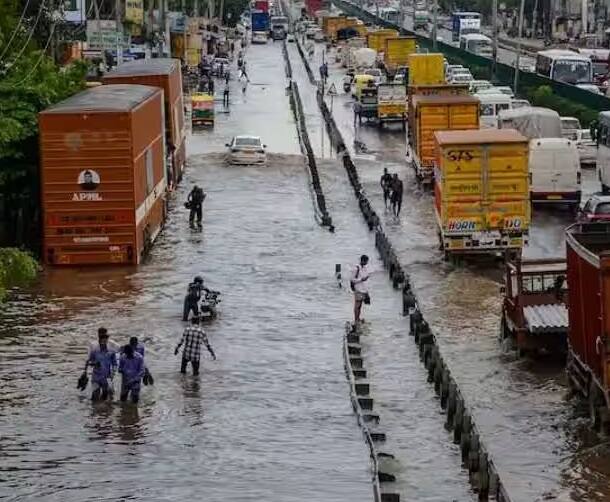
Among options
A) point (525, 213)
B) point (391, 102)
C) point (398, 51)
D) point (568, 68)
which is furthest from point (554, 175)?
point (398, 51)

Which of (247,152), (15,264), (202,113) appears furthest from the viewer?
(202,113)

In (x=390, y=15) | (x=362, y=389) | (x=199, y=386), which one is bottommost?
(x=390, y=15)

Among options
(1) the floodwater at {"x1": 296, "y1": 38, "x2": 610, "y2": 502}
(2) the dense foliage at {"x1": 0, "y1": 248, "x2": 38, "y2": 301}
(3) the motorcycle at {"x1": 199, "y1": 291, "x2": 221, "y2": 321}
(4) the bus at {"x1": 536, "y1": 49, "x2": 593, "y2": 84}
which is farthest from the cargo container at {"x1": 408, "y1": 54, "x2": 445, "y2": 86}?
(2) the dense foliage at {"x1": 0, "y1": 248, "x2": 38, "y2": 301}

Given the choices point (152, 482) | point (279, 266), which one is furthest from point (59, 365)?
point (279, 266)

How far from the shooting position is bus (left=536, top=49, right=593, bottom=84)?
79.7m

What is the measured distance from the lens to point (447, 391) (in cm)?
2147

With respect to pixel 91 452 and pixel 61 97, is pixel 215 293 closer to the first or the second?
pixel 91 452

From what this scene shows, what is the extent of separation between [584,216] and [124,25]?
46915 mm

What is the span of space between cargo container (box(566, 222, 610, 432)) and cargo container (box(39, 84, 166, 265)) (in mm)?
12503

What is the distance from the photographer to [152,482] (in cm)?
1780

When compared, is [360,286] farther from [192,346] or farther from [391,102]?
[391,102]

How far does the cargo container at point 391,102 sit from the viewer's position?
6481cm

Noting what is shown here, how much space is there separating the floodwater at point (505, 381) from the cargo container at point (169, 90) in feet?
23.6

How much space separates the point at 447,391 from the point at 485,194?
12047 mm
